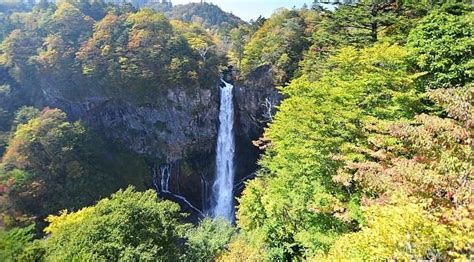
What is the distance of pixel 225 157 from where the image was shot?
124 feet

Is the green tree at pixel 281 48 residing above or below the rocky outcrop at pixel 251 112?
above

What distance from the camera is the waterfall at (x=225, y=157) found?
37406mm

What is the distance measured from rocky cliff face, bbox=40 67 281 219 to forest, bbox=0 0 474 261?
0.21m

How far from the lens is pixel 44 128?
31969 mm

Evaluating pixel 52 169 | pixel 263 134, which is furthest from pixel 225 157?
pixel 52 169

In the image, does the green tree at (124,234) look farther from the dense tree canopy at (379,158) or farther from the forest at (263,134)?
the dense tree canopy at (379,158)

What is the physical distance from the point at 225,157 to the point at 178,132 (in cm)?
569

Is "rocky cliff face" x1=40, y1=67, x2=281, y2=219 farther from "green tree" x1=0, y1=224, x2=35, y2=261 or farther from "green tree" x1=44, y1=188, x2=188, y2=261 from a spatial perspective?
"green tree" x1=0, y1=224, x2=35, y2=261

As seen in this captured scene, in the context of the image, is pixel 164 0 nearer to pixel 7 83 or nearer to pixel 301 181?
pixel 7 83

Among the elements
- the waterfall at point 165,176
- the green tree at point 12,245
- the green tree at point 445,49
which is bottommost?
the waterfall at point 165,176

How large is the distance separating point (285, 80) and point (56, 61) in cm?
→ 2390

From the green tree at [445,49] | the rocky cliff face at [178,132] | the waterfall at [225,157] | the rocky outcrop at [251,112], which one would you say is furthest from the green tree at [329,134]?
the waterfall at [225,157]

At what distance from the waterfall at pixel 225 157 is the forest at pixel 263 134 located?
132cm

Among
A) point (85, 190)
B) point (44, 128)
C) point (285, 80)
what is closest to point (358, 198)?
point (285, 80)
